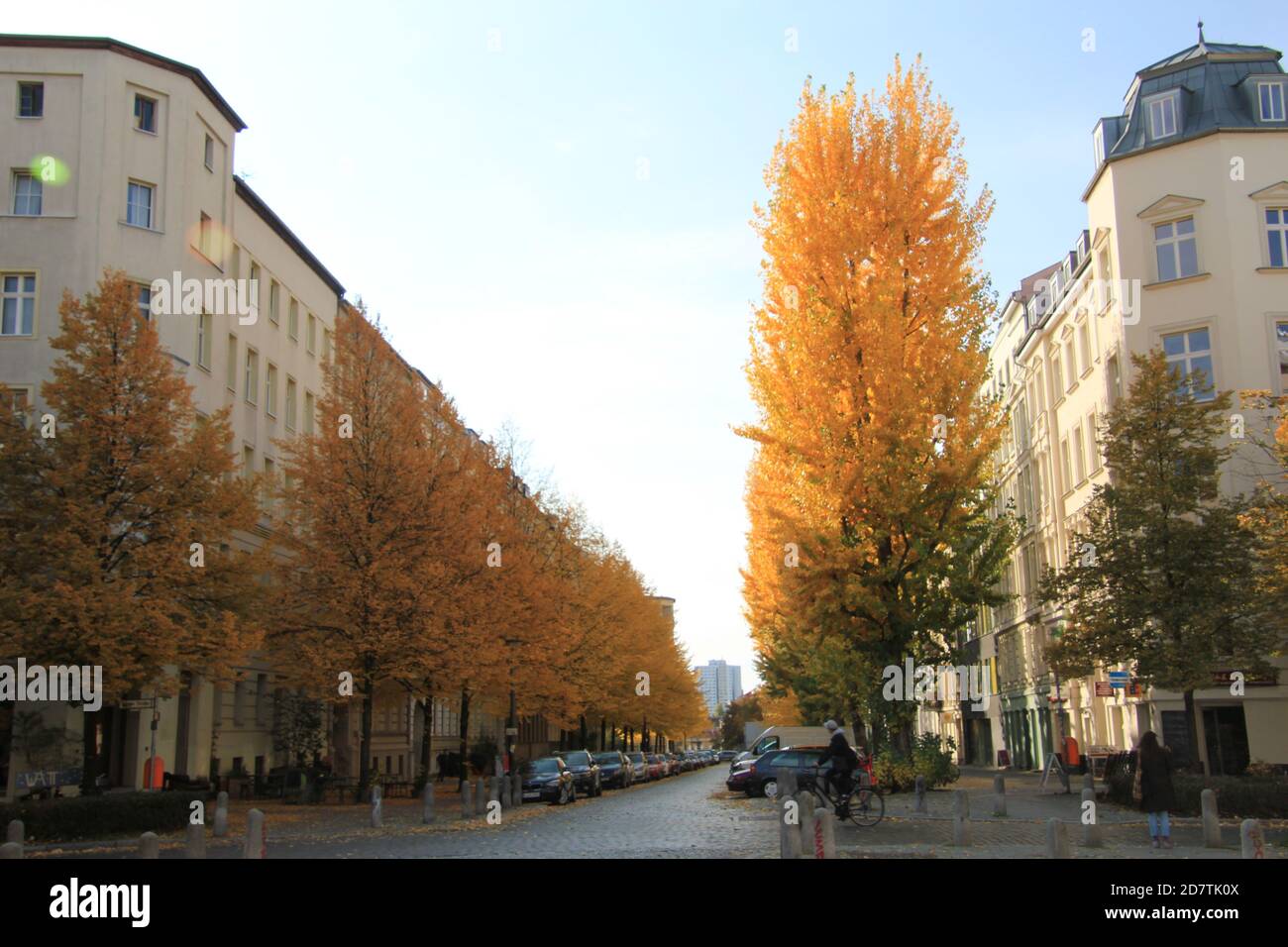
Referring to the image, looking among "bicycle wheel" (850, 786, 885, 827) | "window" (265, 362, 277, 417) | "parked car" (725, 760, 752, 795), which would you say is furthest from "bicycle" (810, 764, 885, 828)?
"window" (265, 362, 277, 417)

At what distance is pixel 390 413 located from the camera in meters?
34.2

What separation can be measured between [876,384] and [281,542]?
1573cm

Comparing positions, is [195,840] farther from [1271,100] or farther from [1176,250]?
[1271,100]

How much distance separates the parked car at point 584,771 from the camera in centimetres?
4219

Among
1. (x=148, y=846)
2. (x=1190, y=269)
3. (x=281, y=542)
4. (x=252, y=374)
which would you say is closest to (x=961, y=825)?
(x=148, y=846)

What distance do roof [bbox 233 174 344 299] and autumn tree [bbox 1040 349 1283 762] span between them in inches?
1128

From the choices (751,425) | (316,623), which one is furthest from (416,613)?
(751,425)

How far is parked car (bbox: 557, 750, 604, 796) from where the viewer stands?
4219cm

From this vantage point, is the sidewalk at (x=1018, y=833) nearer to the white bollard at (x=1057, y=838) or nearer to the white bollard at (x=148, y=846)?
the white bollard at (x=1057, y=838)

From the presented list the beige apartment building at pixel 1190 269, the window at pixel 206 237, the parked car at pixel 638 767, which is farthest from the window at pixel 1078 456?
the window at pixel 206 237

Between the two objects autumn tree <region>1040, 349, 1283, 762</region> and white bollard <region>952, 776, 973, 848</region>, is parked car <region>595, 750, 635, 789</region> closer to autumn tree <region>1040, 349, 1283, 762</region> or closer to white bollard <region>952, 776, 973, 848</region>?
autumn tree <region>1040, 349, 1283, 762</region>
